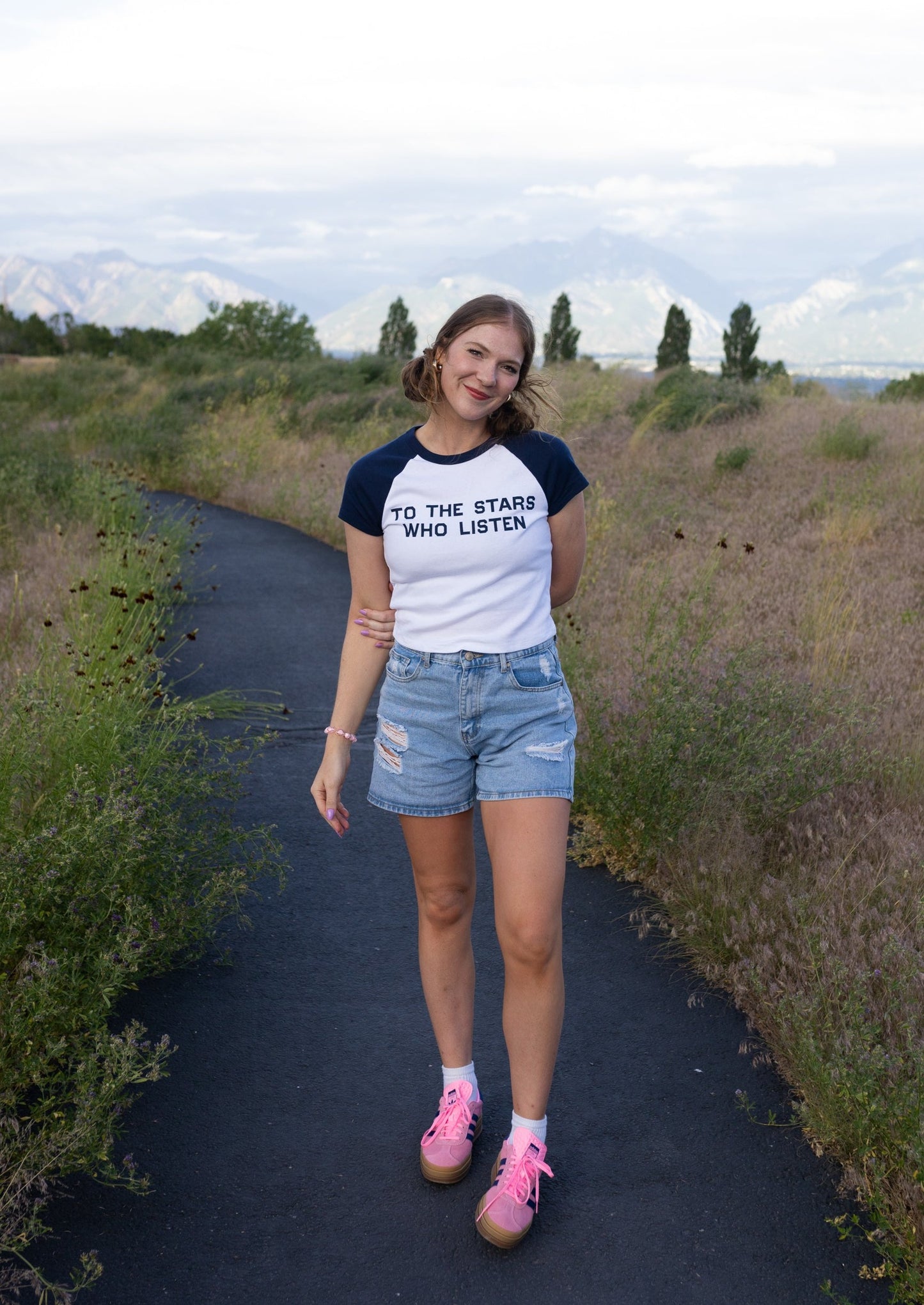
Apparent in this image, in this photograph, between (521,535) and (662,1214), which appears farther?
(662,1214)

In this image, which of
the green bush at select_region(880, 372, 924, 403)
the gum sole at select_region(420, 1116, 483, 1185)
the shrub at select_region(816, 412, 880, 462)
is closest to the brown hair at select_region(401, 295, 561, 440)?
the gum sole at select_region(420, 1116, 483, 1185)

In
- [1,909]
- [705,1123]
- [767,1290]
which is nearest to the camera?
[767,1290]

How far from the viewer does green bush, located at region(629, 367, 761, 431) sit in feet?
50.8

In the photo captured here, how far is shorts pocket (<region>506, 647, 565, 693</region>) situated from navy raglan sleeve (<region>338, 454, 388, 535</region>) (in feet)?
1.60

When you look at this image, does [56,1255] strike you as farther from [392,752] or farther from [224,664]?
[224,664]

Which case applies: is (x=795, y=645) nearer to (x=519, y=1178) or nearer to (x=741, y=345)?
(x=519, y=1178)

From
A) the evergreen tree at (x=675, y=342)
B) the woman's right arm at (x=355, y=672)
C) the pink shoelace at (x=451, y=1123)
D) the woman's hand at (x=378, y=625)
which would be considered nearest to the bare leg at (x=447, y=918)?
the pink shoelace at (x=451, y=1123)

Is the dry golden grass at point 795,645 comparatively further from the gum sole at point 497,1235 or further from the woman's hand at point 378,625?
the woman's hand at point 378,625

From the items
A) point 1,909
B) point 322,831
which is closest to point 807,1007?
point 1,909

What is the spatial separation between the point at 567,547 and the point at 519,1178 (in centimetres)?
156

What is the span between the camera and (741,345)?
81.1ft

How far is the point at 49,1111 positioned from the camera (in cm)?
291

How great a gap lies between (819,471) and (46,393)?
2119cm

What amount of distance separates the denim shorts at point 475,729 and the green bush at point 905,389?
65.3 ft
